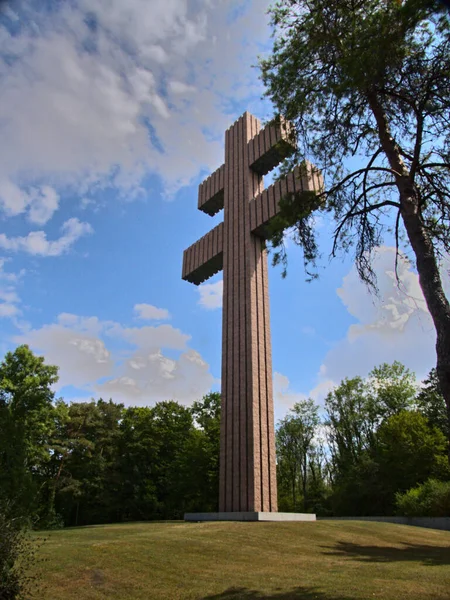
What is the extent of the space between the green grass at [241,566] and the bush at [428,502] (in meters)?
8.14

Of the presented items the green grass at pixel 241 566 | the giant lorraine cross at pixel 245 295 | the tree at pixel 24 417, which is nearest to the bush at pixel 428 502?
the green grass at pixel 241 566

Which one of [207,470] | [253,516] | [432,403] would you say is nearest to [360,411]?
[432,403]

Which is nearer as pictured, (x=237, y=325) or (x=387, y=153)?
(x=387, y=153)

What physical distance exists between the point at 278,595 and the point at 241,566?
1769 millimetres

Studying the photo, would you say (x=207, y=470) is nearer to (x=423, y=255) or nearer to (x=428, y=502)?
(x=428, y=502)

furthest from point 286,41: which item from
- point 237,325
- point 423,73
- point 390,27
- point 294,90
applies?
point 237,325

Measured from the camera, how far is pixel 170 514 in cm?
2658

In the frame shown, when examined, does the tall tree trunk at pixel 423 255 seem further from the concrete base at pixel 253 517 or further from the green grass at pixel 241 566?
the concrete base at pixel 253 517

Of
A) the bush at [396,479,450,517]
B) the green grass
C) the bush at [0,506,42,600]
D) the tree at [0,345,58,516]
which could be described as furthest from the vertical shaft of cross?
the tree at [0,345,58,516]

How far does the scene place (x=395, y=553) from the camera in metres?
8.57

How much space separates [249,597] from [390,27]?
769 cm

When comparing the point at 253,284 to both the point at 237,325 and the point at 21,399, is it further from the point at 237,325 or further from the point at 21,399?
the point at 21,399

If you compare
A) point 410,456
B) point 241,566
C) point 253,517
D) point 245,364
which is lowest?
point 241,566

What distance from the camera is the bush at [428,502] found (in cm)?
1711
